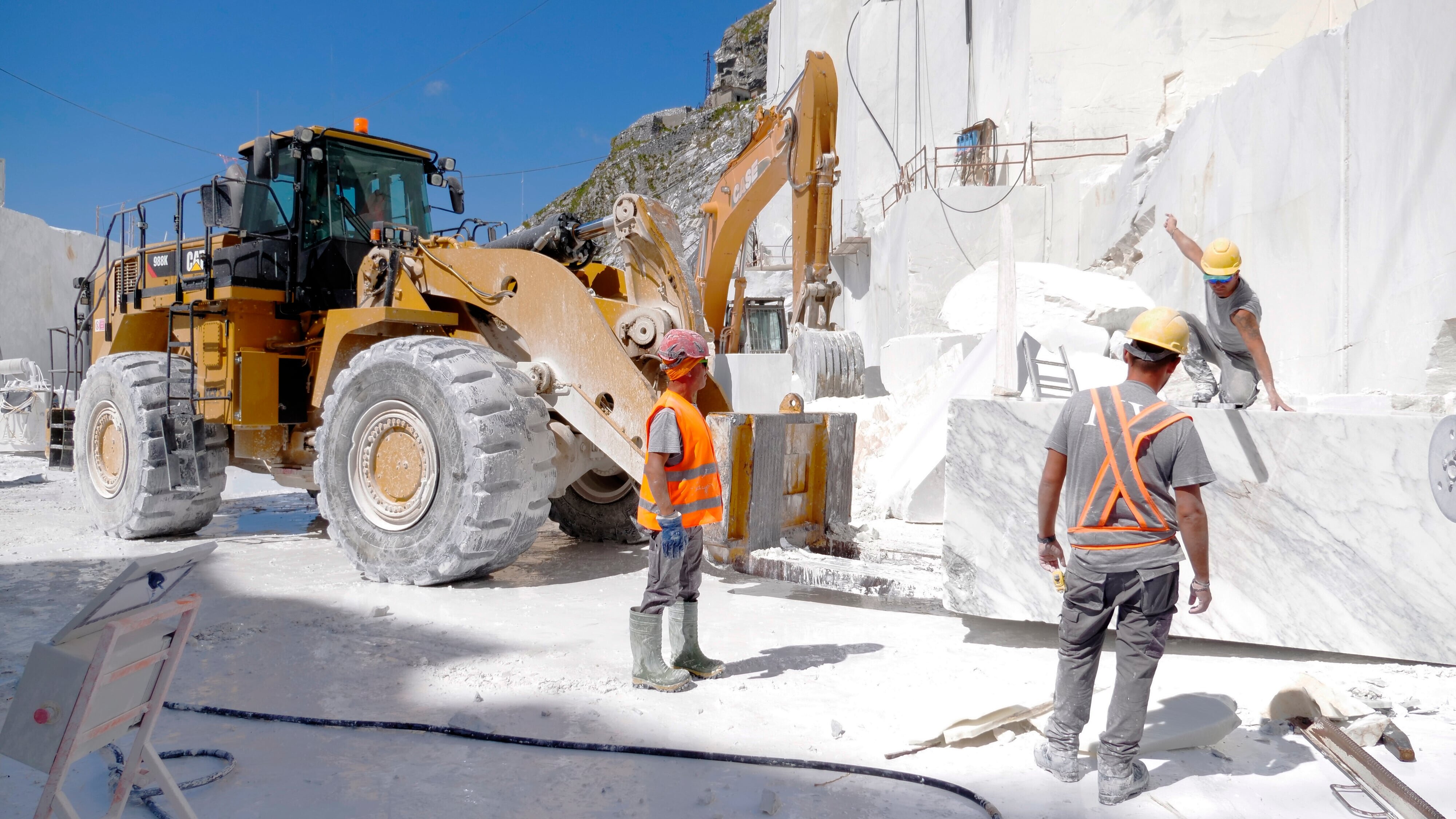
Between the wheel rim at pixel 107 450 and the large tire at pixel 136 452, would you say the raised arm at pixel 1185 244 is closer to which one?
the large tire at pixel 136 452

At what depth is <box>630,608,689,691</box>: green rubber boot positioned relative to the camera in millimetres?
4070

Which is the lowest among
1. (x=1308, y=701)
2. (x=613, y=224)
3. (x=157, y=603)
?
(x=1308, y=701)

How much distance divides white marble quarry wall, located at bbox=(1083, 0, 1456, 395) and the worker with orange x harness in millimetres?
5309

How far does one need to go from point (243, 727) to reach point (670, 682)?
1.64 m

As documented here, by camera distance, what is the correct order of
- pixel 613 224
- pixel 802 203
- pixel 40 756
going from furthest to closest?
1. pixel 802 203
2. pixel 613 224
3. pixel 40 756

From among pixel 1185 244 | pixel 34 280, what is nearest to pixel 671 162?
pixel 34 280

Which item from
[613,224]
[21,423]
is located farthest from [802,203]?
[21,423]

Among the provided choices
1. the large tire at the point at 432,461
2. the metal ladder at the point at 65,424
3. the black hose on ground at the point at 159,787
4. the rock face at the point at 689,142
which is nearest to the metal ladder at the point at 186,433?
the metal ladder at the point at 65,424

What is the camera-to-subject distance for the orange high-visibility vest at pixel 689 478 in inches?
161

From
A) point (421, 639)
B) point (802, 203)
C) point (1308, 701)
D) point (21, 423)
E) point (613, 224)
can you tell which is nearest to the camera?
point (1308, 701)

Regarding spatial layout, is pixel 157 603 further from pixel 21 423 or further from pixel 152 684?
pixel 21 423

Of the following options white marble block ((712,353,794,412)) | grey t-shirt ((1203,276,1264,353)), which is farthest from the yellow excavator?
white marble block ((712,353,794,412))

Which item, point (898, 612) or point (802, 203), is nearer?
point (898, 612)

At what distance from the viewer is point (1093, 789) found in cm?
312
